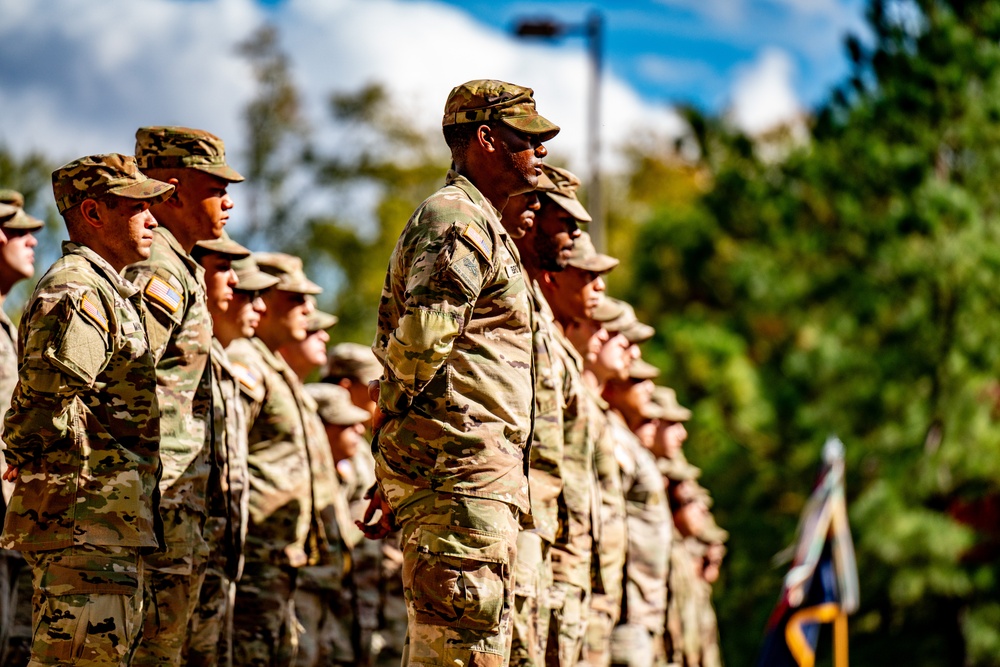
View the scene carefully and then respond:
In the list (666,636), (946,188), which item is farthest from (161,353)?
(946,188)

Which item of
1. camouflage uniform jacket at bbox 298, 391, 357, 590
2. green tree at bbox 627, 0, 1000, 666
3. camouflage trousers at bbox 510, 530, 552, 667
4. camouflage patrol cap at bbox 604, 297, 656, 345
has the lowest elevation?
camouflage trousers at bbox 510, 530, 552, 667

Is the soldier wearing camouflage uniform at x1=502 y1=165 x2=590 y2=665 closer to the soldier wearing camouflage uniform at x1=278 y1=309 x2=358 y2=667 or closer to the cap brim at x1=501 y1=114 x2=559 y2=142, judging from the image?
the cap brim at x1=501 y1=114 x2=559 y2=142

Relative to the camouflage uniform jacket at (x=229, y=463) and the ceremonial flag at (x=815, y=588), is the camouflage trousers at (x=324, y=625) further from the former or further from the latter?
the ceremonial flag at (x=815, y=588)

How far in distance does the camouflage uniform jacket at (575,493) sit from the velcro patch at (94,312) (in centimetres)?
192

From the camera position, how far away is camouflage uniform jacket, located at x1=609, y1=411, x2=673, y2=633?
847 cm

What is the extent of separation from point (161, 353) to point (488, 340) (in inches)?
55.4

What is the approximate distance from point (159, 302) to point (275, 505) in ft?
5.26

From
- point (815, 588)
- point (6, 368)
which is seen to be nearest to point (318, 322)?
point (6, 368)

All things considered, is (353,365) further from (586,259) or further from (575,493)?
(575,493)

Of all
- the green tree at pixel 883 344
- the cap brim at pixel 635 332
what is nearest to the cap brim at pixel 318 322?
the cap brim at pixel 635 332

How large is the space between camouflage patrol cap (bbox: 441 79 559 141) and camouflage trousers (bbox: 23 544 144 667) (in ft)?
6.34

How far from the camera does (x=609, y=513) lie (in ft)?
23.1

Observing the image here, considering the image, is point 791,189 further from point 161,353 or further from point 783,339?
point 161,353

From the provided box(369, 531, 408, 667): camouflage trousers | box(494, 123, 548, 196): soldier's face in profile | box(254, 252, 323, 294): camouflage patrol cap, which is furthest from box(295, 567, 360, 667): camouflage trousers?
box(494, 123, 548, 196): soldier's face in profile
